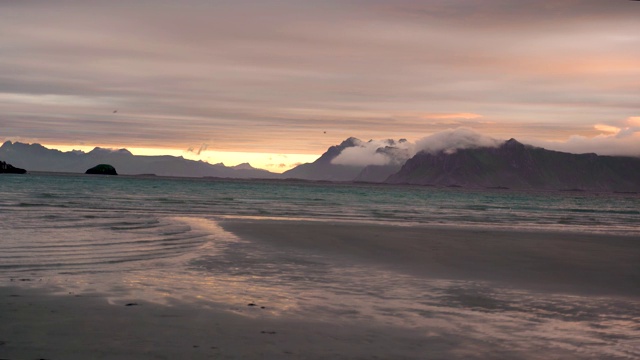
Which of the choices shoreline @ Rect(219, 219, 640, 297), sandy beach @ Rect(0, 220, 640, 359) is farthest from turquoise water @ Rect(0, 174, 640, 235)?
sandy beach @ Rect(0, 220, 640, 359)

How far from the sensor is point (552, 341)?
1066cm

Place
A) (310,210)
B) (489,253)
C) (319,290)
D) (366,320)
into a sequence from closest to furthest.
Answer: (366,320) < (319,290) < (489,253) < (310,210)

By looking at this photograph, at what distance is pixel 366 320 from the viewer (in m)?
11.8

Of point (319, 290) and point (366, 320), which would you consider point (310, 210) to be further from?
point (366, 320)

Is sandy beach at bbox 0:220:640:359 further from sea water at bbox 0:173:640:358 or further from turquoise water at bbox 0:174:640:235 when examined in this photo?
turquoise water at bbox 0:174:640:235

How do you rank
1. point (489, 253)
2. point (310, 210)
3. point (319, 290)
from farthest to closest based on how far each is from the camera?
1. point (310, 210)
2. point (489, 253)
3. point (319, 290)

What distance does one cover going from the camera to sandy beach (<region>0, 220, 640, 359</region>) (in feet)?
31.9

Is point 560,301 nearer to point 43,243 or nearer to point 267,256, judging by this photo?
point 267,256

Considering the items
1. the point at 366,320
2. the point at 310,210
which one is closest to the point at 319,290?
the point at 366,320

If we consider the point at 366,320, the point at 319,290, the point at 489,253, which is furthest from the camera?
the point at 489,253

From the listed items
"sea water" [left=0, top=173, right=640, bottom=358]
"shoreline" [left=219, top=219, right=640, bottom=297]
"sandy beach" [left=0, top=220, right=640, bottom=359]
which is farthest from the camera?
"shoreline" [left=219, top=219, right=640, bottom=297]

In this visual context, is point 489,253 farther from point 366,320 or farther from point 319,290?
point 366,320

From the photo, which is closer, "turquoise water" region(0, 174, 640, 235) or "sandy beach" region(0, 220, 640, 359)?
"sandy beach" region(0, 220, 640, 359)

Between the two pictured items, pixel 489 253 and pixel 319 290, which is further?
pixel 489 253
